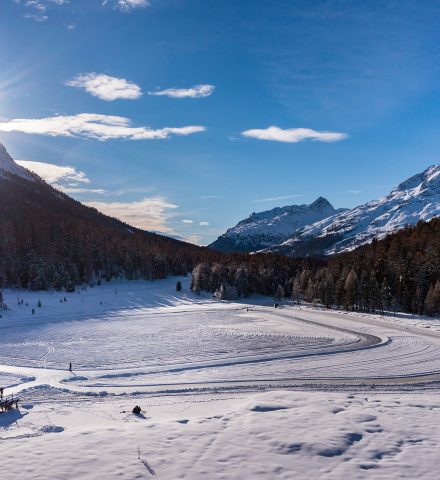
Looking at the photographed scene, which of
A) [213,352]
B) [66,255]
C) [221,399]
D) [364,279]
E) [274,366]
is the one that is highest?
[66,255]

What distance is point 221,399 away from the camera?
29.5 meters

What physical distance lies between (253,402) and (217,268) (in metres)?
121

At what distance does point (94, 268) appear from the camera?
519ft

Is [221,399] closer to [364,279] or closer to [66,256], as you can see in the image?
[364,279]

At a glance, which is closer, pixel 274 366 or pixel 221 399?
pixel 221 399

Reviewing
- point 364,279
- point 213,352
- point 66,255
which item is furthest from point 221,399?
point 66,255

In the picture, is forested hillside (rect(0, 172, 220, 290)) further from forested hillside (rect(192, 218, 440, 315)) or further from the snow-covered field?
the snow-covered field

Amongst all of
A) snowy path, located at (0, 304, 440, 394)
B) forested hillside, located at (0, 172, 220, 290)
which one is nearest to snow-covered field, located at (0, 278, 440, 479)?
snowy path, located at (0, 304, 440, 394)

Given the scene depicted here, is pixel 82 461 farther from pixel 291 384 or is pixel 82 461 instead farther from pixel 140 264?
pixel 140 264

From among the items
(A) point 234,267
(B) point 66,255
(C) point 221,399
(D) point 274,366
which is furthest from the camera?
(B) point 66,255

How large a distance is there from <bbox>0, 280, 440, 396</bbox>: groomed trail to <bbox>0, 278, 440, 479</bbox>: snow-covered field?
0.64 ft

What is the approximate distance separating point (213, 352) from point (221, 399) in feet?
72.7

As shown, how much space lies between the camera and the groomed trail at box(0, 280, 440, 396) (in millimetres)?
37469

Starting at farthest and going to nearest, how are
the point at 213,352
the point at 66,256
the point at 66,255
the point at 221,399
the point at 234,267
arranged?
1. the point at 66,255
2. the point at 66,256
3. the point at 234,267
4. the point at 213,352
5. the point at 221,399
